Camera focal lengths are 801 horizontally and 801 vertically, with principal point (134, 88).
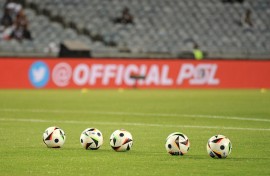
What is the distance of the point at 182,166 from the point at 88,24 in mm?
33872

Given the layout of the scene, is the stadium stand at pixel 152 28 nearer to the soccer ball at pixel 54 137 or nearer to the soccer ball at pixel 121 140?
the soccer ball at pixel 54 137

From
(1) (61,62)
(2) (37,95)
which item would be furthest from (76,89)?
(2) (37,95)

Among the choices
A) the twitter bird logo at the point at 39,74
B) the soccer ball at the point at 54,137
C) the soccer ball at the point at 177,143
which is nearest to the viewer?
the soccer ball at the point at 177,143

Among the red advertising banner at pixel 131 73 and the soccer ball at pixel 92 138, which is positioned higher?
the red advertising banner at pixel 131 73

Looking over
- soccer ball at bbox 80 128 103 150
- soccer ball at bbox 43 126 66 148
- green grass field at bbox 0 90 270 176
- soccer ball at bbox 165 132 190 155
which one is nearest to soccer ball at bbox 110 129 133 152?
green grass field at bbox 0 90 270 176

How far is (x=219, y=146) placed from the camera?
1390 cm

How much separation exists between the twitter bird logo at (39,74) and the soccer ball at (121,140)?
23772 millimetres

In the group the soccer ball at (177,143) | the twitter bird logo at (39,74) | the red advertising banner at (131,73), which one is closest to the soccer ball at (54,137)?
the soccer ball at (177,143)

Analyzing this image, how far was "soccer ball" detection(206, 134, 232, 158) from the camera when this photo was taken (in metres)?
13.8

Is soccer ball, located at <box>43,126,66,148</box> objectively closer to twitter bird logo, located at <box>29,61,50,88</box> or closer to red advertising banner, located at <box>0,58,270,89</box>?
red advertising banner, located at <box>0,58,270,89</box>

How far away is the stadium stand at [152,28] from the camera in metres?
44.0

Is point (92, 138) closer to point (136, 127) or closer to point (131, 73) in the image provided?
point (136, 127)

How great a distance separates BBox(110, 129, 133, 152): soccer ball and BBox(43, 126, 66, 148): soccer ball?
112cm

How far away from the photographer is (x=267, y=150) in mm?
15602
